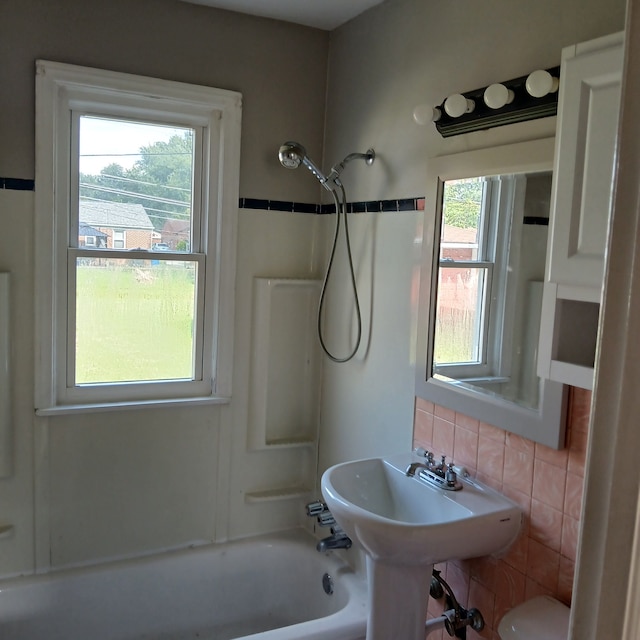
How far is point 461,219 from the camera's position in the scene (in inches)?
81.0

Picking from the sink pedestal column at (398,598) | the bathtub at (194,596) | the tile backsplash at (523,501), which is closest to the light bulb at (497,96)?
the tile backsplash at (523,501)

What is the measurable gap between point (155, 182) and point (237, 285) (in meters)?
0.55

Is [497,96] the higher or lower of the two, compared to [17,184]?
higher

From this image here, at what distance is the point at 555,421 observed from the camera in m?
1.68

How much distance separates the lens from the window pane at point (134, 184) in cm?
254

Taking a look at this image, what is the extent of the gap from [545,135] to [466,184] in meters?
0.33

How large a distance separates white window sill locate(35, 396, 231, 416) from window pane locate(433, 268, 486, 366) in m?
1.09

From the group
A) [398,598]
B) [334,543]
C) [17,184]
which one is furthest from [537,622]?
[17,184]

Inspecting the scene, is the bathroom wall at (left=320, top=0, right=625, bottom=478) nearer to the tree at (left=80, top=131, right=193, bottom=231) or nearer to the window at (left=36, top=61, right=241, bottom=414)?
the window at (left=36, top=61, right=241, bottom=414)

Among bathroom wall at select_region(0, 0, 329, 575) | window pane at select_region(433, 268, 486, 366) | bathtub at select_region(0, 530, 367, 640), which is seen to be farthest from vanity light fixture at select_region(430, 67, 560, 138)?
bathtub at select_region(0, 530, 367, 640)

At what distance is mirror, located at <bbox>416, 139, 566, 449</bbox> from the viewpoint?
177 cm

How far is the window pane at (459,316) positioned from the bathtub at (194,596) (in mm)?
1025

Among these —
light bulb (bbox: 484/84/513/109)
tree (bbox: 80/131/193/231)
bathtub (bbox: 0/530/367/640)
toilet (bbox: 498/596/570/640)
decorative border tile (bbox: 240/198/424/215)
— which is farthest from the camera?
tree (bbox: 80/131/193/231)

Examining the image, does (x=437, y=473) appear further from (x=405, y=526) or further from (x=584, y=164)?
(x=584, y=164)
